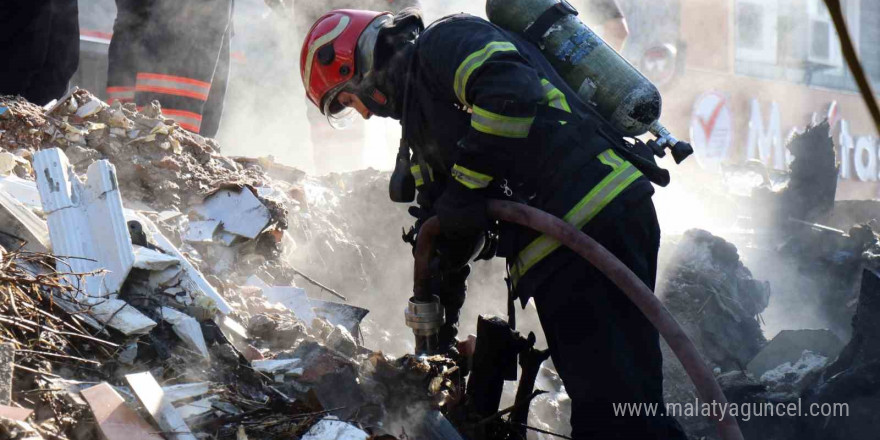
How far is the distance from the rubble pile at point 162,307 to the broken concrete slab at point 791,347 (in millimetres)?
2575

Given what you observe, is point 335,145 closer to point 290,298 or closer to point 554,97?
point 290,298

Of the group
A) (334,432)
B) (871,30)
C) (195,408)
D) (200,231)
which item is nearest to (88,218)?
(200,231)

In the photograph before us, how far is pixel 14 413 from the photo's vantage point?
1930mm

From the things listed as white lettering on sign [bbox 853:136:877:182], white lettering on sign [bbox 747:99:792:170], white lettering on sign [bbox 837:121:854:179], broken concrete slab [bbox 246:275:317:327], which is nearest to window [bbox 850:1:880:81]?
white lettering on sign [bbox 853:136:877:182]

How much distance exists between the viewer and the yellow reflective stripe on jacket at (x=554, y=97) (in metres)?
2.61

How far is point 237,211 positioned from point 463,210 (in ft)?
5.92

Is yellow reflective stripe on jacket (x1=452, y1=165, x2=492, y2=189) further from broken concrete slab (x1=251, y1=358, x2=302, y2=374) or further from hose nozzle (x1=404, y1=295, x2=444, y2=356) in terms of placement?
broken concrete slab (x1=251, y1=358, x2=302, y2=374)

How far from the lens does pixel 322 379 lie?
2752mm

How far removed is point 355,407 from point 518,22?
1.54 meters

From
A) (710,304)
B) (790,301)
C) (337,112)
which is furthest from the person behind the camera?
(790,301)

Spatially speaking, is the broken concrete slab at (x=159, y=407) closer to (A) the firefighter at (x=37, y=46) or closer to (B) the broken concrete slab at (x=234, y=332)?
(B) the broken concrete slab at (x=234, y=332)

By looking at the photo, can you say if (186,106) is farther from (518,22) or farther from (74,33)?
(518,22)

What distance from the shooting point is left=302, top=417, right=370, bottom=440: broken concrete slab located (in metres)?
2.37

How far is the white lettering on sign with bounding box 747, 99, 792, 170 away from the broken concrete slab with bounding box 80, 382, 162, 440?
16.5m
